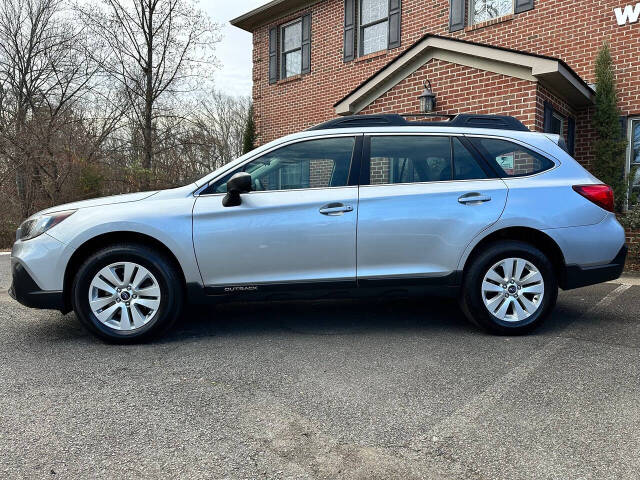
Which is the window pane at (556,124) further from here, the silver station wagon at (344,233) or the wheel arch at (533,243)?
the wheel arch at (533,243)

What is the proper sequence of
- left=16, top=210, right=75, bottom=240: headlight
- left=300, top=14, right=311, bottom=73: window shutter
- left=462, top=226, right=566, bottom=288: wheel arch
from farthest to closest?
1. left=300, top=14, right=311, bottom=73: window shutter
2. left=462, top=226, right=566, bottom=288: wheel arch
3. left=16, top=210, right=75, bottom=240: headlight

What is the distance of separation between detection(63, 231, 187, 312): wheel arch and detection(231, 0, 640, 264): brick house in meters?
6.11

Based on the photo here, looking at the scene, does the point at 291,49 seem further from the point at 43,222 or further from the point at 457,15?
the point at 43,222

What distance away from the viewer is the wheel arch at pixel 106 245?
4.10 meters

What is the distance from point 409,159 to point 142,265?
234 centimetres

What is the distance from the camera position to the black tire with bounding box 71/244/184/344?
4013 mm

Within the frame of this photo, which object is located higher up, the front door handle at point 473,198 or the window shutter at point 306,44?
the window shutter at point 306,44

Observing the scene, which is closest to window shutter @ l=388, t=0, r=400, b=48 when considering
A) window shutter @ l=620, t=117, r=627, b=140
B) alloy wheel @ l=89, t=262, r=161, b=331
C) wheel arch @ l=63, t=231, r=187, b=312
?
window shutter @ l=620, t=117, r=627, b=140

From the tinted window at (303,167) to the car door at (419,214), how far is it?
0.21 meters

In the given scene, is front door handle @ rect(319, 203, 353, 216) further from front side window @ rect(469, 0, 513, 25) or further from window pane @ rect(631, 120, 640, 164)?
front side window @ rect(469, 0, 513, 25)

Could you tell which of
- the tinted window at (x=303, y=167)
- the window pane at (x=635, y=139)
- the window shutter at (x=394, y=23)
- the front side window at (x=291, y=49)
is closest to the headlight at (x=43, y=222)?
the tinted window at (x=303, y=167)

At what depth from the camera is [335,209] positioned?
4.20 meters

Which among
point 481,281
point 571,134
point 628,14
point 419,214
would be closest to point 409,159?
point 419,214

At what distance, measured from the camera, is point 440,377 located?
11.1 feet
